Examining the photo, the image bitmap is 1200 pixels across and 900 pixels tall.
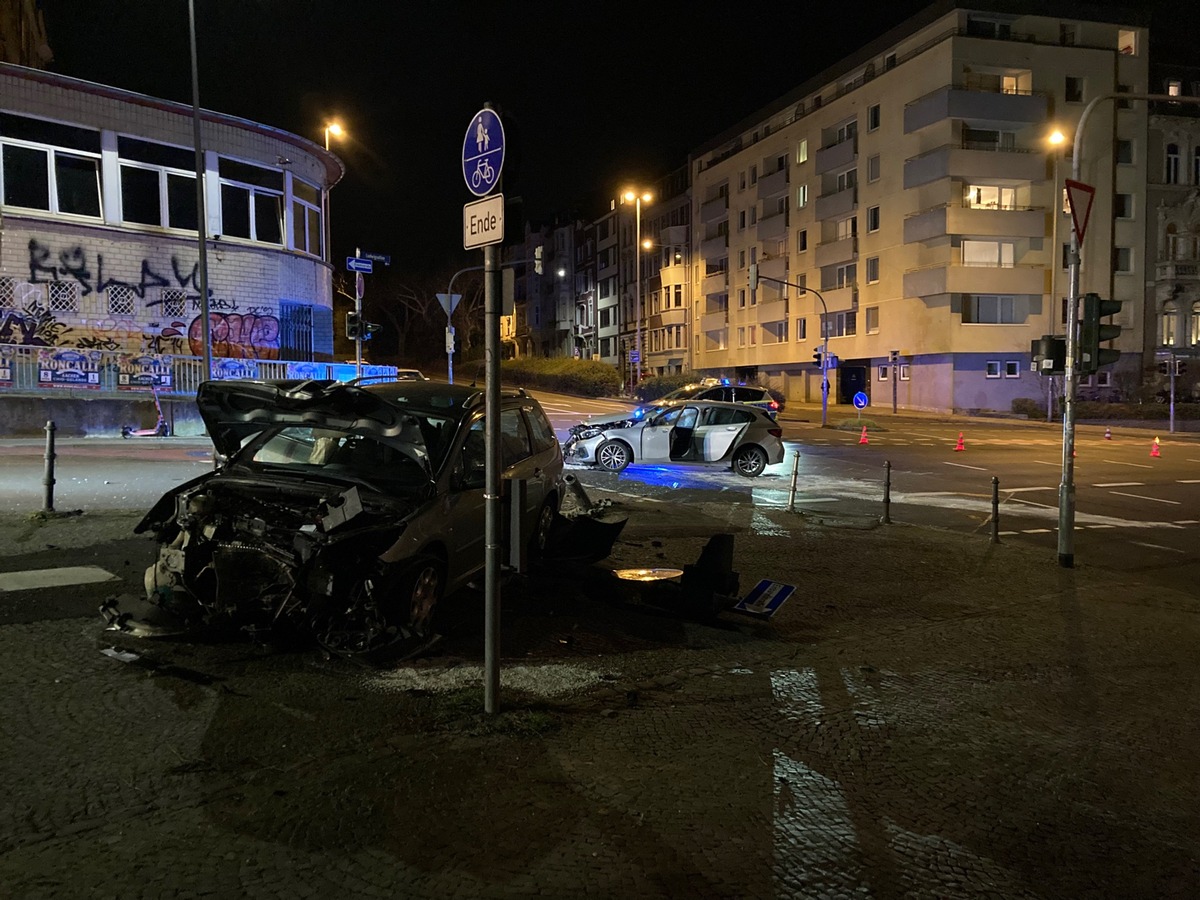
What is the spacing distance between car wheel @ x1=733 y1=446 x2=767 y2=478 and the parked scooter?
1486cm

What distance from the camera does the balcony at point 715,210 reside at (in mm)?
65938

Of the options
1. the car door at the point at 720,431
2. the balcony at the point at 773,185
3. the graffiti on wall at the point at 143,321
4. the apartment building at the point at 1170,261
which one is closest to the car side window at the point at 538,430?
the car door at the point at 720,431

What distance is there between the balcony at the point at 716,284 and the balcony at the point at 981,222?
20184 millimetres

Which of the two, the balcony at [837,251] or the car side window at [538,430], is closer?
the car side window at [538,430]

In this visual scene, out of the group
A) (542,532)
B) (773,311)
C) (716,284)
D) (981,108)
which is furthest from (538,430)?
(716,284)

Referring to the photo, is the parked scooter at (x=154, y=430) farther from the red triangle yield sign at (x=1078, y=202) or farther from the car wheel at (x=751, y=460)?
the red triangle yield sign at (x=1078, y=202)

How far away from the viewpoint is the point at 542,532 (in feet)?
28.5

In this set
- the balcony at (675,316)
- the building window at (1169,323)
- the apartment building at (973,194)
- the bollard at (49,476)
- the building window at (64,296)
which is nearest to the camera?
the bollard at (49,476)

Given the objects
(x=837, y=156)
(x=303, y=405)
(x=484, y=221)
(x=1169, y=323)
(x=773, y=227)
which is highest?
(x=837, y=156)

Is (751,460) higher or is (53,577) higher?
(751,460)

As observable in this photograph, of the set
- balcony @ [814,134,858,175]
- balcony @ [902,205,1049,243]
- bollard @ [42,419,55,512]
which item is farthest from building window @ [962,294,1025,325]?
bollard @ [42,419,55,512]

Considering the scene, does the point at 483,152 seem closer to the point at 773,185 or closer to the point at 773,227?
the point at 773,227

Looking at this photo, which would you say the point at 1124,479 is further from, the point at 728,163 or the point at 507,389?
the point at 728,163

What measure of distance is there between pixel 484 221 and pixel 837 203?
171ft
